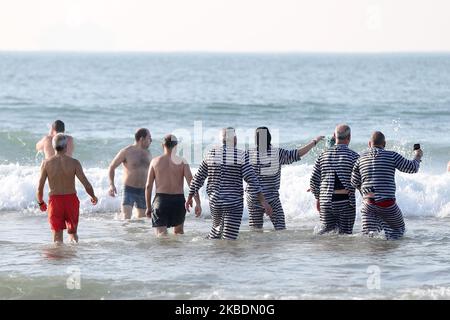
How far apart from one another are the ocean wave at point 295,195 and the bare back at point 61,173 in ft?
15.5

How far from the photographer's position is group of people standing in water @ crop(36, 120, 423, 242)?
36.4 feet

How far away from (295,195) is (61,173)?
600 centimetres

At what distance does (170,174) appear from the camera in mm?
11727

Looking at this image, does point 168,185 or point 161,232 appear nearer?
point 168,185

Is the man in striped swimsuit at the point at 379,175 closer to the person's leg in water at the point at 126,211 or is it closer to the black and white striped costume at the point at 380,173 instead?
the black and white striped costume at the point at 380,173

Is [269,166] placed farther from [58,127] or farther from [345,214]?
[58,127]

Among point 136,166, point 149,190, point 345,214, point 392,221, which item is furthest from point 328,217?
point 136,166

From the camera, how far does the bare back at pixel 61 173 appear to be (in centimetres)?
1105

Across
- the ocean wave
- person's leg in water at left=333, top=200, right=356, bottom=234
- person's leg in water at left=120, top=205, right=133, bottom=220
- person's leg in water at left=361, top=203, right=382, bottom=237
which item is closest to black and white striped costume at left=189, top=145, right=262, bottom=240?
person's leg in water at left=333, top=200, right=356, bottom=234

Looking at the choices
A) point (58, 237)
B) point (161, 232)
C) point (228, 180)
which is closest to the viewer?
point (228, 180)

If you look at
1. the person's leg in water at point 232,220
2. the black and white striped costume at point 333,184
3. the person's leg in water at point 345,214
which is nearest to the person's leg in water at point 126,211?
the person's leg in water at point 232,220

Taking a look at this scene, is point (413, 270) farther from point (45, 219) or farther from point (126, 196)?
point (45, 219)

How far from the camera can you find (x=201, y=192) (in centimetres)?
1709
